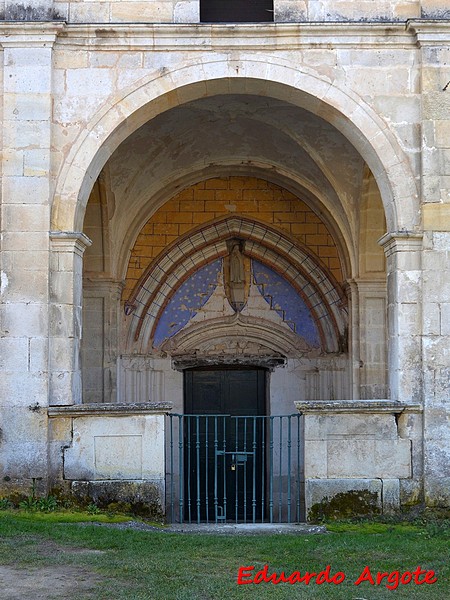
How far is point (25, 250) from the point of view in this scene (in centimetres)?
884

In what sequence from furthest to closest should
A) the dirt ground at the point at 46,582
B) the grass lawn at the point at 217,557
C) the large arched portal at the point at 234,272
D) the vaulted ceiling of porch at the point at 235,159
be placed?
the large arched portal at the point at 234,272 < the vaulted ceiling of porch at the point at 235,159 < the grass lawn at the point at 217,557 < the dirt ground at the point at 46,582

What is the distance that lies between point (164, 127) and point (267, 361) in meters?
3.69

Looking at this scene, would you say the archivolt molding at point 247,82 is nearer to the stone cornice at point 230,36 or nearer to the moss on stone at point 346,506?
the stone cornice at point 230,36

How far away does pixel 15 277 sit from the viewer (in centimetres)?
882

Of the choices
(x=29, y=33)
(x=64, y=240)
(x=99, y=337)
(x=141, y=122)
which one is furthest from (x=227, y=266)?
(x=29, y=33)

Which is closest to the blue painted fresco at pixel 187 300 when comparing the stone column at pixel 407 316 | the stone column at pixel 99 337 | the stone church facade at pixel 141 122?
the stone column at pixel 99 337

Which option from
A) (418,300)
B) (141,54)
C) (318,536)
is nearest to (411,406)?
(418,300)

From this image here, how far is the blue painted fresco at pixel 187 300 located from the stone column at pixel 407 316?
4.79 meters

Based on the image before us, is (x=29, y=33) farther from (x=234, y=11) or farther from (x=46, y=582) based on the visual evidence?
(x=46, y=582)

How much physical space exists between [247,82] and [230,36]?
47 cm

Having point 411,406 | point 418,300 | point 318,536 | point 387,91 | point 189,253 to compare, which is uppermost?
point 387,91

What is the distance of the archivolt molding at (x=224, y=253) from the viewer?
13094 mm

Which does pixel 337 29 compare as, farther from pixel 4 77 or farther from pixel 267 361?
pixel 267 361

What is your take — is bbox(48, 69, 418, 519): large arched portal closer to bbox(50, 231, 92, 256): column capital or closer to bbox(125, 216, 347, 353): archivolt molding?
bbox(125, 216, 347, 353): archivolt molding
